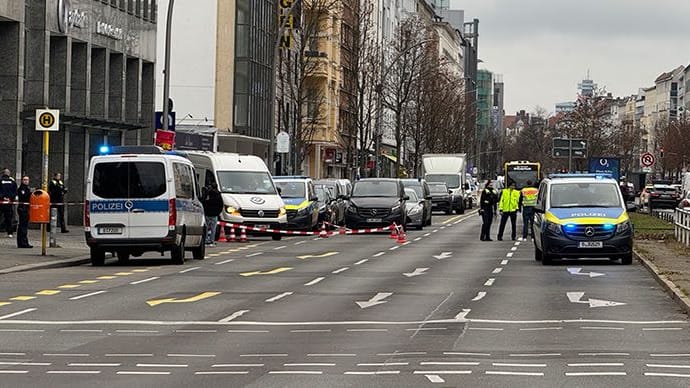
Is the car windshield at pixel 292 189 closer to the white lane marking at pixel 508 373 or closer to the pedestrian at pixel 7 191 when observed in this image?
the pedestrian at pixel 7 191

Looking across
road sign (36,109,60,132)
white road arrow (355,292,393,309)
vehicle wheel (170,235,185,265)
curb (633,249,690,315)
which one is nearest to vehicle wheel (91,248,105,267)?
vehicle wheel (170,235,185,265)

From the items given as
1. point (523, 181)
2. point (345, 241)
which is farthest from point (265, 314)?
point (523, 181)

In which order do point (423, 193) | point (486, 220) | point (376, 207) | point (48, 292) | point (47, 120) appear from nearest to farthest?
point (48, 292)
point (47, 120)
point (486, 220)
point (376, 207)
point (423, 193)

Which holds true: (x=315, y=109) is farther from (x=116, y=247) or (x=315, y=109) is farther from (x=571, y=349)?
(x=571, y=349)

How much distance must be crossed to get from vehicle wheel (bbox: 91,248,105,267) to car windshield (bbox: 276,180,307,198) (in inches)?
720

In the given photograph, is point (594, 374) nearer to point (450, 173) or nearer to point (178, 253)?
point (178, 253)

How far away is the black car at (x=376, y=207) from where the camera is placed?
164ft

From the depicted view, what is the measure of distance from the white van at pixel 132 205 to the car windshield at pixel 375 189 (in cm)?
2040

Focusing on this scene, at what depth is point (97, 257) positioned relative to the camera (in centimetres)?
3083

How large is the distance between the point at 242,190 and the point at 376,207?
6.76 meters

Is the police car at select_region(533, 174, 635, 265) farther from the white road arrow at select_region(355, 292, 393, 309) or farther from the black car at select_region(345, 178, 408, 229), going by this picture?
the black car at select_region(345, 178, 408, 229)

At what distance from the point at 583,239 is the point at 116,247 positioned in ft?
30.4

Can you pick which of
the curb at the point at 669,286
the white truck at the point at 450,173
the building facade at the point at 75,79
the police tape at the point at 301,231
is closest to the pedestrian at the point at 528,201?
the police tape at the point at 301,231

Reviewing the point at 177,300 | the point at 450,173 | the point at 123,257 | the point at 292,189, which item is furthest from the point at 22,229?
the point at 450,173
